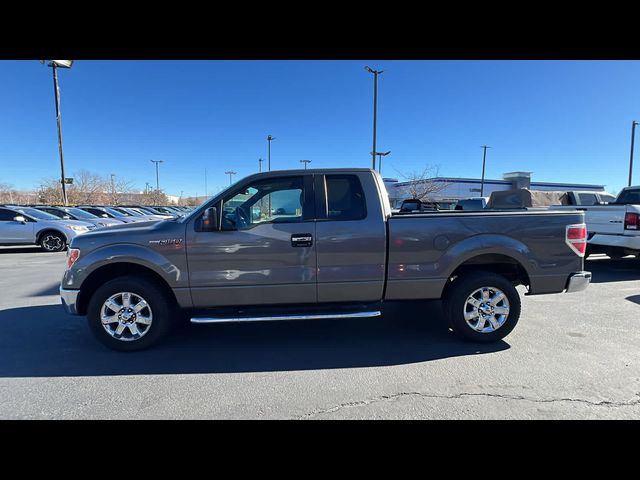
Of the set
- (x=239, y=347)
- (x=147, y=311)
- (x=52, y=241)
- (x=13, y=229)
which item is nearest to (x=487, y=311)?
(x=239, y=347)

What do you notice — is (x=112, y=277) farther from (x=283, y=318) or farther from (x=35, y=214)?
(x=35, y=214)

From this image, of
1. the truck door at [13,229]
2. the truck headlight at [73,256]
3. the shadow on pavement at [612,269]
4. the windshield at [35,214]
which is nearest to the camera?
the truck headlight at [73,256]

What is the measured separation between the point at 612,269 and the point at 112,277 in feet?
34.2

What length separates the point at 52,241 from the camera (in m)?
11.4

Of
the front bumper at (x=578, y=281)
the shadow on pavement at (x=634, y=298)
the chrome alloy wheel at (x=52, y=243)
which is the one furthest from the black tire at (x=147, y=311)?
the chrome alloy wheel at (x=52, y=243)

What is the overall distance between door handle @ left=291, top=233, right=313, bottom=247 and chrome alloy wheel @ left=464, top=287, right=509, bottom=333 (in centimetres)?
199

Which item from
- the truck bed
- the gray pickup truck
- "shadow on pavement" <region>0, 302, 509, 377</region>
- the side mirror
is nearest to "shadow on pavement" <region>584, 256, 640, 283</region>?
the truck bed

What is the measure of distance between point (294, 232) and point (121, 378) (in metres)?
2.22

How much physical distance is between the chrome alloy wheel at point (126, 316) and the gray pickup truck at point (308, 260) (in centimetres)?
1

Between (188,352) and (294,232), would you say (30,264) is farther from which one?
(294,232)

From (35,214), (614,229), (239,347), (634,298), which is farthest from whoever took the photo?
(35,214)

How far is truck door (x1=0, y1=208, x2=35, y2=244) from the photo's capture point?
36.3 ft

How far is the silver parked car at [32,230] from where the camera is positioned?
1112 centimetres

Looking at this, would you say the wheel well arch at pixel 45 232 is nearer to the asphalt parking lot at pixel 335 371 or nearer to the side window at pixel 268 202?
the asphalt parking lot at pixel 335 371
